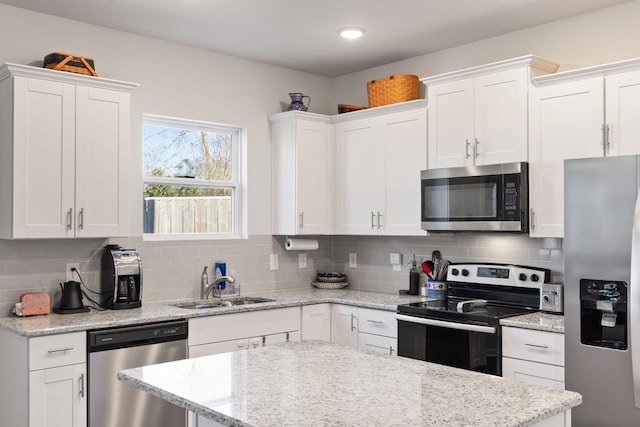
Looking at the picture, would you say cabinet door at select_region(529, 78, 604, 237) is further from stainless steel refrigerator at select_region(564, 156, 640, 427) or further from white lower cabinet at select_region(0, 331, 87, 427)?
white lower cabinet at select_region(0, 331, 87, 427)

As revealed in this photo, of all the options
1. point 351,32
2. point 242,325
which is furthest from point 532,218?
point 242,325

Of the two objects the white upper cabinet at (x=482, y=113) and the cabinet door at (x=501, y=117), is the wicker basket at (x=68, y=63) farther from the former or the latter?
the cabinet door at (x=501, y=117)

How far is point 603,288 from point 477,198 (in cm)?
110

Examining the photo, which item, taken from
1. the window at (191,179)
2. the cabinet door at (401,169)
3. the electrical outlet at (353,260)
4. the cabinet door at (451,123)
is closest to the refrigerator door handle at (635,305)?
the cabinet door at (451,123)

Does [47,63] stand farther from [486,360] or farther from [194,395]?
[486,360]

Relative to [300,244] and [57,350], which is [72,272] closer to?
[57,350]

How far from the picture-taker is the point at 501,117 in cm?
377

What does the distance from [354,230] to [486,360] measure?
1593 millimetres

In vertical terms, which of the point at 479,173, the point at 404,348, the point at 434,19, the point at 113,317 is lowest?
Result: the point at 404,348

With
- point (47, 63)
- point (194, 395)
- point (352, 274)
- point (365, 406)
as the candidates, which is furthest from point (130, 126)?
point (365, 406)

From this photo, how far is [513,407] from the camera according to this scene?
1.78 meters

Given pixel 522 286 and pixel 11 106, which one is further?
pixel 522 286

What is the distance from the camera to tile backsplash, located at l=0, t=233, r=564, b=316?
363 centimetres

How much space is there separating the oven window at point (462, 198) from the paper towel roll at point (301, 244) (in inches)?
45.0
